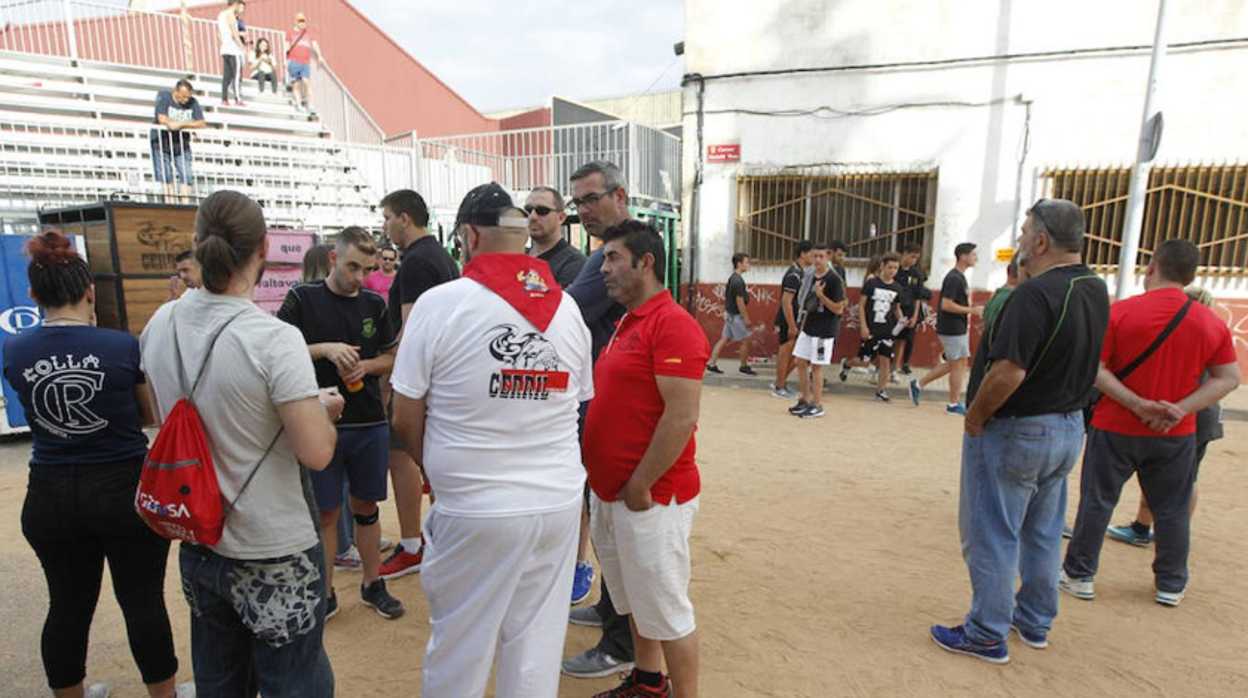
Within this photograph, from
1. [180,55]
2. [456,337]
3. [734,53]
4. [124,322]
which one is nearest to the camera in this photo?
[456,337]

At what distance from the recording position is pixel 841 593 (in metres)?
3.69

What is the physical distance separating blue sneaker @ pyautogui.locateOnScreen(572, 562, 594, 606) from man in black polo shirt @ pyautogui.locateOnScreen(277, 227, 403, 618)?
0.89 meters

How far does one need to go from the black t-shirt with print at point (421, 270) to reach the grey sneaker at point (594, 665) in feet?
5.59

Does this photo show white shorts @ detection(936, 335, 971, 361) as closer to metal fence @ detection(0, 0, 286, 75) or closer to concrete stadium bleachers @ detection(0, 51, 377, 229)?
concrete stadium bleachers @ detection(0, 51, 377, 229)

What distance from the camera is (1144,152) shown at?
7.60 m

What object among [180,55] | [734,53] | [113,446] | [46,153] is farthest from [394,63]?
[113,446]

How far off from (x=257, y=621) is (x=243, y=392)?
65 cm

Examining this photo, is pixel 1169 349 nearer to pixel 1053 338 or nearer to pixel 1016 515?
pixel 1053 338

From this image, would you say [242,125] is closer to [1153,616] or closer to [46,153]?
[46,153]

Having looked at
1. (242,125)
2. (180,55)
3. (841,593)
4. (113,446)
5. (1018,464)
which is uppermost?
(180,55)

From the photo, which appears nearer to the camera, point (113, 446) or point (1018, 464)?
point (113, 446)

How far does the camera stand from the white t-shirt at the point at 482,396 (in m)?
1.96

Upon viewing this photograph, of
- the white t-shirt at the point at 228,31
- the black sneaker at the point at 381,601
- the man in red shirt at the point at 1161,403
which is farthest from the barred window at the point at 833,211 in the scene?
the white t-shirt at the point at 228,31

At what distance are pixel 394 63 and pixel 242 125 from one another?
17.8 ft
